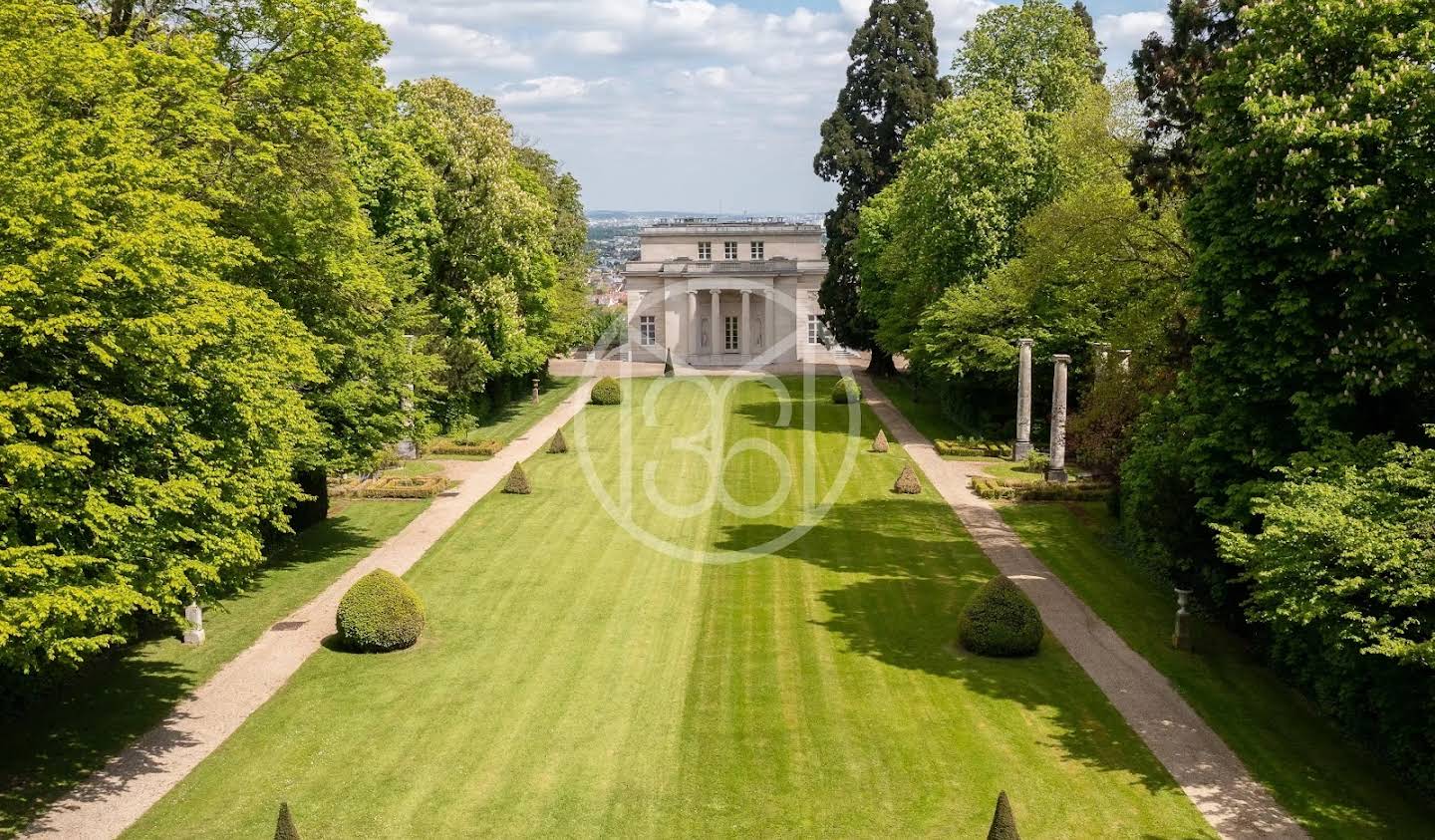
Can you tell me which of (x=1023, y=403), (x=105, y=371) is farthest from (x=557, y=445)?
(x=105, y=371)

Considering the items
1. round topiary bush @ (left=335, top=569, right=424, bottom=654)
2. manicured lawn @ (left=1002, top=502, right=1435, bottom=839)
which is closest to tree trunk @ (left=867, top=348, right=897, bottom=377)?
manicured lawn @ (left=1002, top=502, right=1435, bottom=839)

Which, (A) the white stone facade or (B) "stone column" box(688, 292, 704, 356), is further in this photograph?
(B) "stone column" box(688, 292, 704, 356)

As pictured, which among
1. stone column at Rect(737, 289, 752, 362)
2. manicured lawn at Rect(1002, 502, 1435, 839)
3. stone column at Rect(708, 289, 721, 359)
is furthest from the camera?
stone column at Rect(708, 289, 721, 359)

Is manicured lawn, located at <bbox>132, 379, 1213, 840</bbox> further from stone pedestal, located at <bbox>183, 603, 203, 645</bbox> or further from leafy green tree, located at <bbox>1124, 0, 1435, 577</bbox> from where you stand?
leafy green tree, located at <bbox>1124, 0, 1435, 577</bbox>

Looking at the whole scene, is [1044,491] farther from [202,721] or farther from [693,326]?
[693,326]

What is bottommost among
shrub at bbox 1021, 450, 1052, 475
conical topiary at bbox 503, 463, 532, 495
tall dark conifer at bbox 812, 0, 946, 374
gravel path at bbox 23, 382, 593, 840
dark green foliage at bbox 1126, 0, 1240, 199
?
gravel path at bbox 23, 382, 593, 840

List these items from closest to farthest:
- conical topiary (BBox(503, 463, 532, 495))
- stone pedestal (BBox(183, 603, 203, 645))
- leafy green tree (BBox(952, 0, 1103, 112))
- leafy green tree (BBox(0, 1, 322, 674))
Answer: leafy green tree (BBox(0, 1, 322, 674))
stone pedestal (BBox(183, 603, 203, 645))
conical topiary (BBox(503, 463, 532, 495))
leafy green tree (BBox(952, 0, 1103, 112))
